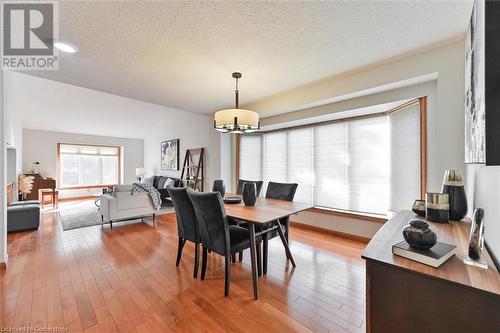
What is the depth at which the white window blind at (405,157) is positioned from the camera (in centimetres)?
273

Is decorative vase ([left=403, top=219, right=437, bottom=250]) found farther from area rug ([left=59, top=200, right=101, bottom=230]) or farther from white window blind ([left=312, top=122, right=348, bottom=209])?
area rug ([left=59, top=200, right=101, bottom=230])

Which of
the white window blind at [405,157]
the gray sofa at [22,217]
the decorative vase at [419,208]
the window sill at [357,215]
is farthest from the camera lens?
the gray sofa at [22,217]

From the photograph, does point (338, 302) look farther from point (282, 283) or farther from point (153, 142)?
point (153, 142)

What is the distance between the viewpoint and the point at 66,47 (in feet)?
7.09

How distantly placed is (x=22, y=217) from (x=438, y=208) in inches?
231

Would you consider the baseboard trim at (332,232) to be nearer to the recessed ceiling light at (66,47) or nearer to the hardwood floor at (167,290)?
the hardwood floor at (167,290)

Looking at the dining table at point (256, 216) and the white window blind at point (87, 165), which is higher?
the white window blind at point (87, 165)

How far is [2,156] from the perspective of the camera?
2.37 metres

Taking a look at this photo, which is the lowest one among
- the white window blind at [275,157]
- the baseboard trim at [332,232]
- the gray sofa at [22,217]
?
the baseboard trim at [332,232]

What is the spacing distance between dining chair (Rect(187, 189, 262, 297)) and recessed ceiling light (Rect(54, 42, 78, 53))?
1.95 m

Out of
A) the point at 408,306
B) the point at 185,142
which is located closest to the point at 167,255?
the point at 408,306

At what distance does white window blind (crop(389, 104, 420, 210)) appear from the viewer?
273 cm

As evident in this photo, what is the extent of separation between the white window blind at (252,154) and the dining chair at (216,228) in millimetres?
2817

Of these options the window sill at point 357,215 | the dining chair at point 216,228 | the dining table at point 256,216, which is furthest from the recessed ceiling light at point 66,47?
the window sill at point 357,215
